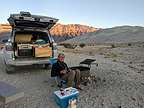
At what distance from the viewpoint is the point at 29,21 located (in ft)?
29.0

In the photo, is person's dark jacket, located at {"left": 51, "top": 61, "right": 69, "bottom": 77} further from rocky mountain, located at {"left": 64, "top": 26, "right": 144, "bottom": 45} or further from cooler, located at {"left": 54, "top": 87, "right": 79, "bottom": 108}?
rocky mountain, located at {"left": 64, "top": 26, "right": 144, "bottom": 45}

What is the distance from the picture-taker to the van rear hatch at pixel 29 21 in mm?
8469

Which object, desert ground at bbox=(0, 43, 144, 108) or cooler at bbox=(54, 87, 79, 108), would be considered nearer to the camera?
cooler at bbox=(54, 87, 79, 108)

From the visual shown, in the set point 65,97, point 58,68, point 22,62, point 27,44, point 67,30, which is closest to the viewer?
point 65,97

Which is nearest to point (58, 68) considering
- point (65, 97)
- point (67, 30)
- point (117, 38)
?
point (65, 97)

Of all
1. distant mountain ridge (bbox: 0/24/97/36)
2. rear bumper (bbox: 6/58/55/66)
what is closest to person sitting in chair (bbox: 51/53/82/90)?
rear bumper (bbox: 6/58/55/66)

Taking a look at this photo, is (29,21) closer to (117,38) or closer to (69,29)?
(117,38)

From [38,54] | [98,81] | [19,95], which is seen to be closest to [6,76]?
[38,54]

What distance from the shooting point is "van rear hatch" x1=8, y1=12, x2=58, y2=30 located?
8.47 metres

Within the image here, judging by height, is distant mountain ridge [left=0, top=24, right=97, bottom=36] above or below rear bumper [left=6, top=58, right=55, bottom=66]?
above

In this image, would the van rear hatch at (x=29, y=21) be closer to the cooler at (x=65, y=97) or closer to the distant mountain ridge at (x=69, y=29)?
the cooler at (x=65, y=97)

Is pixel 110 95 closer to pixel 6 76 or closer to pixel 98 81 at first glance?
pixel 98 81

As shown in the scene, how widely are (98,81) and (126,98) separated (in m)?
1.84

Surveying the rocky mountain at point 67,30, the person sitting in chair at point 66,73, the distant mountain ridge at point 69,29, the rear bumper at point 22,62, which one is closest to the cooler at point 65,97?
the person sitting in chair at point 66,73
